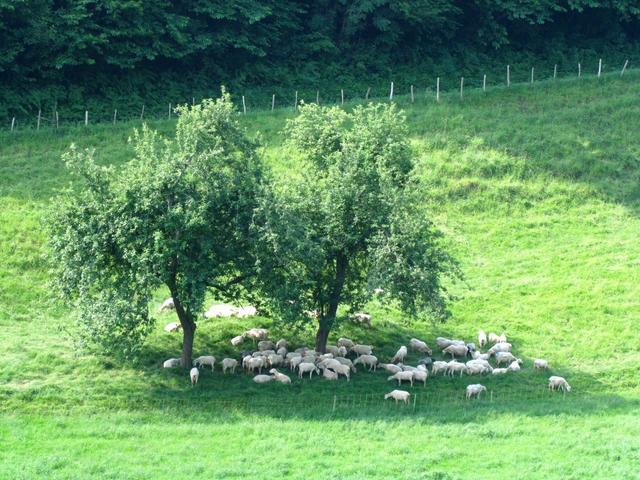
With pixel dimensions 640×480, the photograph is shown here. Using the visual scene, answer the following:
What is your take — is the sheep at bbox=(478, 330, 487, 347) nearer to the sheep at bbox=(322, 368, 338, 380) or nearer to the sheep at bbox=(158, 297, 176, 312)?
the sheep at bbox=(322, 368, 338, 380)

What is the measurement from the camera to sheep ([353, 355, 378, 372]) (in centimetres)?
4322

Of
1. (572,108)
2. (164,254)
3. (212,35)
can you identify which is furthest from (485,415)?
(212,35)

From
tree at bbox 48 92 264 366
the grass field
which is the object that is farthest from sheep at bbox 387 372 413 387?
tree at bbox 48 92 264 366

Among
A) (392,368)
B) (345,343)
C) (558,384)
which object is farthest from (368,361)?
(558,384)

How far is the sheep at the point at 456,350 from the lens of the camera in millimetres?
44531

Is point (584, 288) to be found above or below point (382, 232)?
below

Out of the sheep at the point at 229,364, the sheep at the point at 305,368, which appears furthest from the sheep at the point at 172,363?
the sheep at the point at 305,368

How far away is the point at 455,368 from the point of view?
140 feet

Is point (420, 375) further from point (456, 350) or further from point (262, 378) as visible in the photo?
point (262, 378)

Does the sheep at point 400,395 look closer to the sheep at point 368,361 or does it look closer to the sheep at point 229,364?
the sheep at point 368,361

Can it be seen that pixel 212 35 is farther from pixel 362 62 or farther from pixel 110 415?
pixel 110 415

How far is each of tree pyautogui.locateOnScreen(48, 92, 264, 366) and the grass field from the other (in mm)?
2785

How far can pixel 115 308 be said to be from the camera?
39.7m

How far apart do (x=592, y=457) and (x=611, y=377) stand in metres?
7.93
